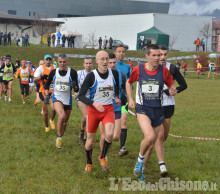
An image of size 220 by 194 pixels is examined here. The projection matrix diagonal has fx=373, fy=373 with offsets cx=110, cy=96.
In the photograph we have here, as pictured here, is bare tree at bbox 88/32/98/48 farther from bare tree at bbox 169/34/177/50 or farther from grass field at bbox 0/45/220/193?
grass field at bbox 0/45/220/193

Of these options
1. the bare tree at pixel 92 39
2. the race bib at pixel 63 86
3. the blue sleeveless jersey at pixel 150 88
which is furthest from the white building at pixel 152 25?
the blue sleeveless jersey at pixel 150 88

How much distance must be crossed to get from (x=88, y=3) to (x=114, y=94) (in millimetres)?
99572

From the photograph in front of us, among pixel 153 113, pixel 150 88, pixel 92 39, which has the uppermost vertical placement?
pixel 92 39

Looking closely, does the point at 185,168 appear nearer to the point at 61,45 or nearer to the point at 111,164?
the point at 111,164

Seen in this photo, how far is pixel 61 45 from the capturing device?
2216 inches

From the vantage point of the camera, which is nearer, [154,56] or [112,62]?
[154,56]

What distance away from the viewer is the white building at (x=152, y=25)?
68.4 m

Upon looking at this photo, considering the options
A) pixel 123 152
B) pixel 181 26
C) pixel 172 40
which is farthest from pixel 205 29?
pixel 123 152

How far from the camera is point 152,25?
67.4m

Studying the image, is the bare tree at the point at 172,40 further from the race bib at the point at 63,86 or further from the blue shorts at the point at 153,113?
the blue shorts at the point at 153,113

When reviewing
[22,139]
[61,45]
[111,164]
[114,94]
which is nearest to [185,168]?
[111,164]

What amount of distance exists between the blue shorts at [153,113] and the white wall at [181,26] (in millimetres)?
62729

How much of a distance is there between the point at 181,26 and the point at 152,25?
6255 millimetres

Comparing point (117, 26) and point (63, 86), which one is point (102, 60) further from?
point (117, 26)
